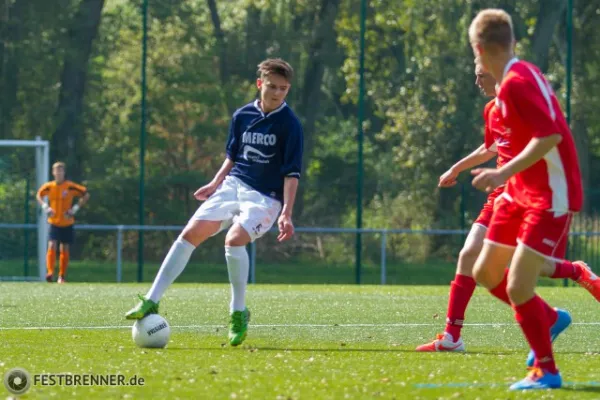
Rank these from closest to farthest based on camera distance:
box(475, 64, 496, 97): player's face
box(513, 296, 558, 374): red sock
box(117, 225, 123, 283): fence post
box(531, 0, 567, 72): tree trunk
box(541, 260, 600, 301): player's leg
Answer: box(513, 296, 558, 374): red sock, box(475, 64, 496, 97): player's face, box(541, 260, 600, 301): player's leg, box(117, 225, 123, 283): fence post, box(531, 0, 567, 72): tree trunk

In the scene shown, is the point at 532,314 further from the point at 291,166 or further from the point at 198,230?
the point at 198,230

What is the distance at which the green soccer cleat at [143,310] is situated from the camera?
24.9 feet

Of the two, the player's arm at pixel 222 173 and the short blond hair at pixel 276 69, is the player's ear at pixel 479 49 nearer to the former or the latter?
the short blond hair at pixel 276 69

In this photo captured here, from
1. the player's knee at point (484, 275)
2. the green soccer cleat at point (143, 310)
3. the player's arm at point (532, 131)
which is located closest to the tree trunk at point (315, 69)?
the green soccer cleat at point (143, 310)

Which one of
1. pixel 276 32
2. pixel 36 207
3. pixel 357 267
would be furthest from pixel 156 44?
pixel 357 267

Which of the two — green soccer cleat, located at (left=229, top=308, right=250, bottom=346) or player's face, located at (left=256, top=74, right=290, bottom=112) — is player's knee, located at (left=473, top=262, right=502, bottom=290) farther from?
player's face, located at (left=256, top=74, right=290, bottom=112)

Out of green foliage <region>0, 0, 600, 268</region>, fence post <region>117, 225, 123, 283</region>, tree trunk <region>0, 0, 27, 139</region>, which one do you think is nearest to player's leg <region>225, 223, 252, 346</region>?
fence post <region>117, 225, 123, 283</region>

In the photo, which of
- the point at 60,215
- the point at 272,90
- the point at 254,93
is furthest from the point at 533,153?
the point at 254,93

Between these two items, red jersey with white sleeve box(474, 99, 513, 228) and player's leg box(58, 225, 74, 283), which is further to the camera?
player's leg box(58, 225, 74, 283)

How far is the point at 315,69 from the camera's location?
25.8 meters

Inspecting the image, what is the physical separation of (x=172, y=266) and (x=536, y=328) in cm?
278

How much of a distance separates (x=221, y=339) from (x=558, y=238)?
123 inches

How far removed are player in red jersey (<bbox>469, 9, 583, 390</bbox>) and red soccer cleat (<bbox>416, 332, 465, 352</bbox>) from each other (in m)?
1.73

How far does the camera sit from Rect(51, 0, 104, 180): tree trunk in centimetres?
2398
